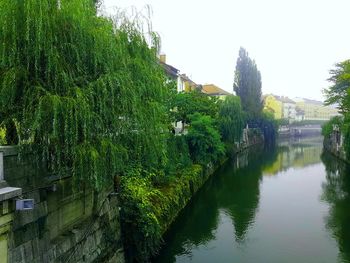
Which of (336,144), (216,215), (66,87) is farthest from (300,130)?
(66,87)

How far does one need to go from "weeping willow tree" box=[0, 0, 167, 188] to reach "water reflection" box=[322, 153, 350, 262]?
10.6 meters

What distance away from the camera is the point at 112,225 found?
40.0 ft

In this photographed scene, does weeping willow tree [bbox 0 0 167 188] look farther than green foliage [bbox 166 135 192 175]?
No

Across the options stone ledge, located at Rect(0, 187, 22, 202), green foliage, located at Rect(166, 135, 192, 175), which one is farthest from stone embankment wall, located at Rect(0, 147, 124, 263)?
green foliage, located at Rect(166, 135, 192, 175)

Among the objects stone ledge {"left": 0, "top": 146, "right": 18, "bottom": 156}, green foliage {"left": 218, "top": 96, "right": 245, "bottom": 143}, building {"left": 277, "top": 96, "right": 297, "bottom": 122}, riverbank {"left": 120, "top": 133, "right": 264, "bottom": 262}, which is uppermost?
building {"left": 277, "top": 96, "right": 297, "bottom": 122}

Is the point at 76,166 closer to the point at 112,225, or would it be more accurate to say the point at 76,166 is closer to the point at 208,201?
the point at 112,225

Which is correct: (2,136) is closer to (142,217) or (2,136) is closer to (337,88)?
(142,217)

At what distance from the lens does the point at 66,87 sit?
26.8 feet

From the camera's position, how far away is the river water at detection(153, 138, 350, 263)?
1502 centimetres

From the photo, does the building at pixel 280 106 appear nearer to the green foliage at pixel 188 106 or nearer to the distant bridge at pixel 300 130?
the distant bridge at pixel 300 130

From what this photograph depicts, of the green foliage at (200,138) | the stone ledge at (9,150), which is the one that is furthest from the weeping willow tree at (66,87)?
the green foliage at (200,138)

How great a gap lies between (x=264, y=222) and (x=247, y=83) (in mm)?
43626

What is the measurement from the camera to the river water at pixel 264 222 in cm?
1502

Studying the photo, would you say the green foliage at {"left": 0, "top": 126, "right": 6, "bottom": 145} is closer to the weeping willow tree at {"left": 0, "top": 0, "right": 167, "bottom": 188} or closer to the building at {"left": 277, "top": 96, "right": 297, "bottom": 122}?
the weeping willow tree at {"left": 0, "top": 0, "right": 167, "bottom": 188}
